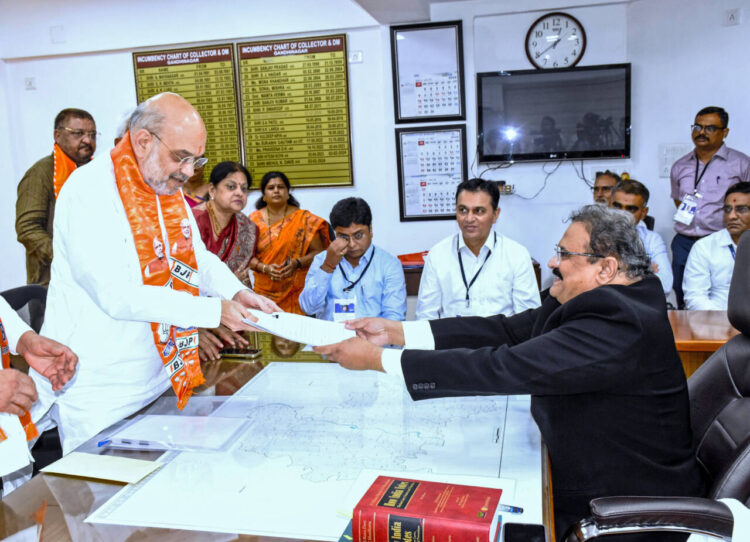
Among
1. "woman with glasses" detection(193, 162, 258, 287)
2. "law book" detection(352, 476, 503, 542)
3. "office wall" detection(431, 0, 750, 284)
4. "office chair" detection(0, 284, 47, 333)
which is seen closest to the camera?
"law book" detection(352, 476, 503, 542)

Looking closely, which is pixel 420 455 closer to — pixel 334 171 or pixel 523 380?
pixel 523 380

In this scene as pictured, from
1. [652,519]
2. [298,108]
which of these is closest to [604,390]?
[652,519]

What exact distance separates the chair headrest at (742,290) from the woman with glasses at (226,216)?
2.67m

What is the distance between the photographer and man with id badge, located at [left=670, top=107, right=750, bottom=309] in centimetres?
419

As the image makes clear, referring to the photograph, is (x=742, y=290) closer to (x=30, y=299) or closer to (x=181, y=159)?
(x=181, y=159)

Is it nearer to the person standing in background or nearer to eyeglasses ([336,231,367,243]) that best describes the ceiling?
eyeglasses ([336,231,367,243])

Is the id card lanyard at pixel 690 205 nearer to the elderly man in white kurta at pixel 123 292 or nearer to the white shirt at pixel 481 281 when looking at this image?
the white shirt at pixel 481 281

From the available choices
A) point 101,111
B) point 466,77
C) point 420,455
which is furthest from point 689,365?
point 101,111

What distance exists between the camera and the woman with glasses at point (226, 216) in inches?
141

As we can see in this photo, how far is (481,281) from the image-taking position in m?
3.14

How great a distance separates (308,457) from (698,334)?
1.85 meters

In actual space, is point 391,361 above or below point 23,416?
above

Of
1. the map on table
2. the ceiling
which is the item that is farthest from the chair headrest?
the ceiling

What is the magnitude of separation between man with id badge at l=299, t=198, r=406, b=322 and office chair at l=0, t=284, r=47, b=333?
126cm
